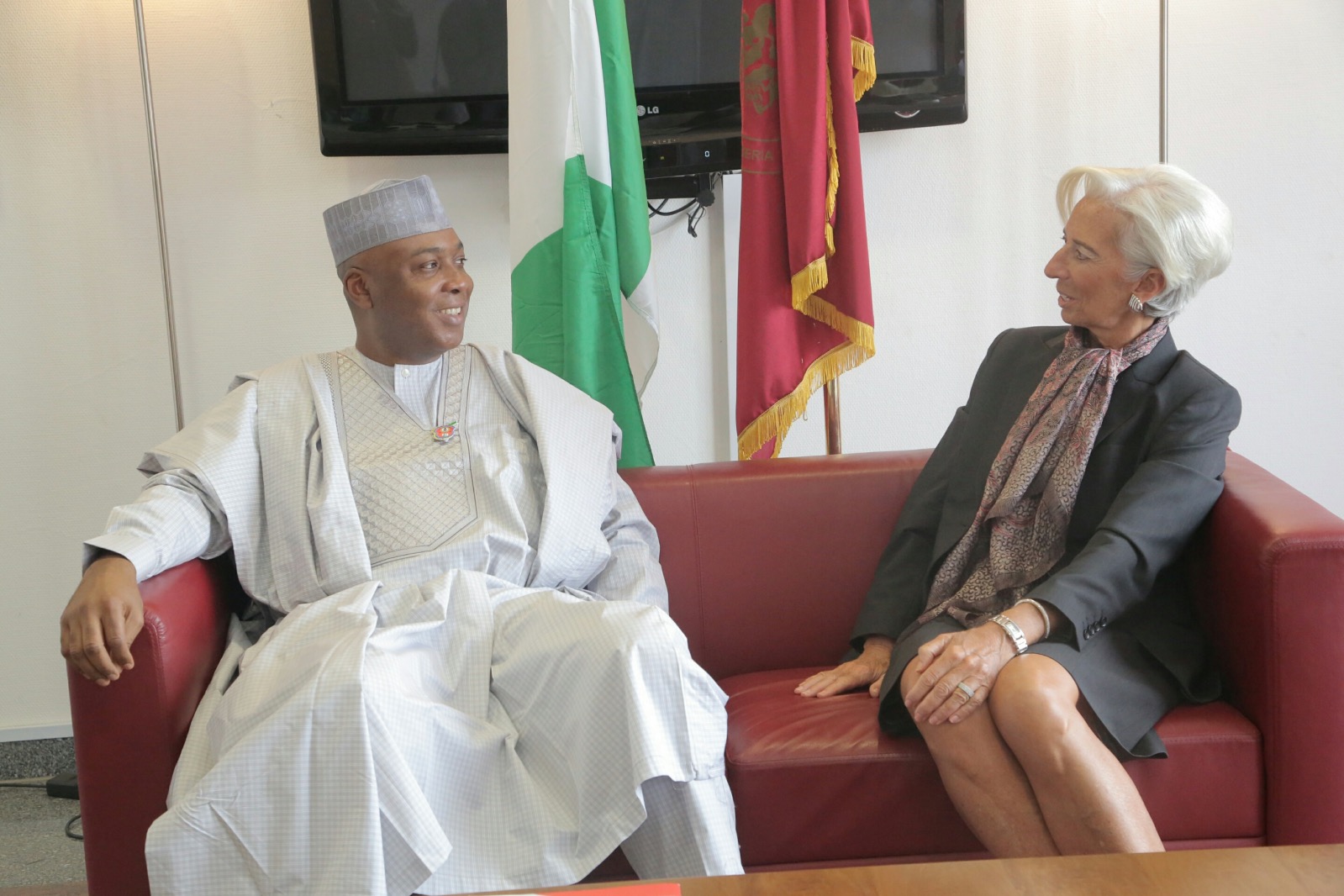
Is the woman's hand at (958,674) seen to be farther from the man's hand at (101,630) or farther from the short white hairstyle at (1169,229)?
the man's hand at (101,630)

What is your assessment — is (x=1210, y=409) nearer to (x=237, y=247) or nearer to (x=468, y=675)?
(x=468, y=675)

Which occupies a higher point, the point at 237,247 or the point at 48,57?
the point at 48,57

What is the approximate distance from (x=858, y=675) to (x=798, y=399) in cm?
78

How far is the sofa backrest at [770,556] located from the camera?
2.36 m

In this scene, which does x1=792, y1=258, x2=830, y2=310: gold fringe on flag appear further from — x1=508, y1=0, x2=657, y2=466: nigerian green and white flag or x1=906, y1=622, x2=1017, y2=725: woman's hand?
x1=906, y1=622, x2=1017, y2=725: woman's hand

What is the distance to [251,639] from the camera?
6.98ft

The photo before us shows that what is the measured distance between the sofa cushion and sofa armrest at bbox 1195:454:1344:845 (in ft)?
0.13

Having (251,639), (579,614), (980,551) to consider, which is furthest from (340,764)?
(980,551)

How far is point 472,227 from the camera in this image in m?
3.08

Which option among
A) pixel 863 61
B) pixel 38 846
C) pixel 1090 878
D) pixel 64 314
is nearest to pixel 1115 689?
pixel 1090 878

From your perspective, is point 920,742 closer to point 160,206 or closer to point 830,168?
point 830,168

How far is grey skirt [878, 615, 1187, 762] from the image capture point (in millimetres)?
1803

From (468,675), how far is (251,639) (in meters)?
0.49

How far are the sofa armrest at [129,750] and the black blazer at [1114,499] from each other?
118cm
